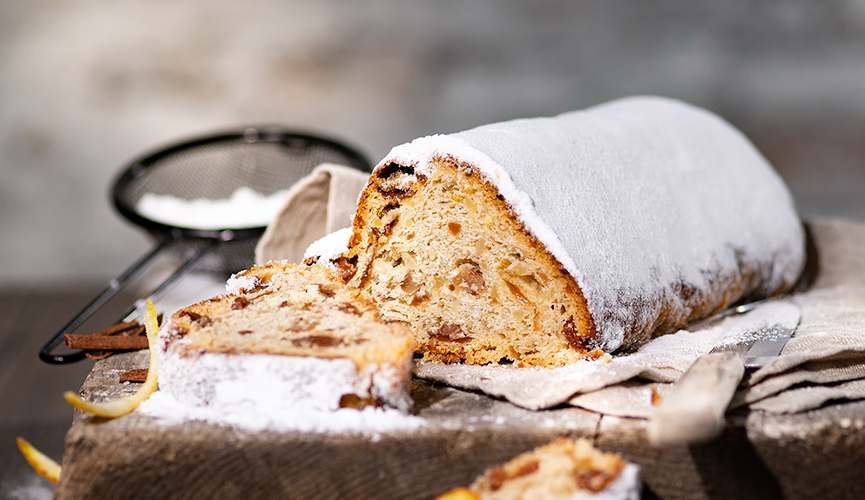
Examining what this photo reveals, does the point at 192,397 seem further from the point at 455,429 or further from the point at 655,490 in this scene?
the point at 655,490

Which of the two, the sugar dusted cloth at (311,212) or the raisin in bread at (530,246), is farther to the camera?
the sugar dusted cloth at (311,212)

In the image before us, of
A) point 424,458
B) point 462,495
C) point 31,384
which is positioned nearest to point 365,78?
point 31,384

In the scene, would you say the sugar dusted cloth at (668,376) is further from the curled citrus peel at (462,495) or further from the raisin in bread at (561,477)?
the curled citrus peel at (462,495)

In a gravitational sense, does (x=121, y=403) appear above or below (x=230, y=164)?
below

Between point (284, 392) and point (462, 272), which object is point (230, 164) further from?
point (284, 392)

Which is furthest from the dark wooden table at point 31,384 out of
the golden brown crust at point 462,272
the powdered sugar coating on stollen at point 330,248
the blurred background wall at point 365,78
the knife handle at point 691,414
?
the knife handle at point 691,414

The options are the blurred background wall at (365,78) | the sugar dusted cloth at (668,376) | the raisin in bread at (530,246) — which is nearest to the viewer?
the sugar dusted cloth at (668,376)

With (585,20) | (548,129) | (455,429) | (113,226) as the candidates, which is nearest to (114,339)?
(455,429)
